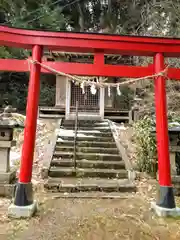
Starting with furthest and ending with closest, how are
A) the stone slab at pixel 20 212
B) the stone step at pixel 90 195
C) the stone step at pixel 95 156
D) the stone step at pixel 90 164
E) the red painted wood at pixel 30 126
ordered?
1. the stone step at pixel 95 156
2. the stone step at pixel 90 164
3. the stone step at pixel 90 195
4. the red painted wood at pixel 30 126
5. the stone slab at pixel 20 212

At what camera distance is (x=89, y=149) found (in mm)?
7574

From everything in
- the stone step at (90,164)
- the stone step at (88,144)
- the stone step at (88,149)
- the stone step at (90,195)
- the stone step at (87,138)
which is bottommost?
the stone step at (90,195)

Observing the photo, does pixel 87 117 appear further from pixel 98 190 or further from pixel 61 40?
pixel 61 40

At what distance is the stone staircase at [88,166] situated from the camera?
18.2 ft

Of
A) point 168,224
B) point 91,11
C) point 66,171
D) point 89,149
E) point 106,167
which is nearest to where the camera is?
point 168,224

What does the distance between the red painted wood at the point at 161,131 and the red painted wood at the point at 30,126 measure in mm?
2330

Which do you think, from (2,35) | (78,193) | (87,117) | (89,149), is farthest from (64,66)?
(87,117)

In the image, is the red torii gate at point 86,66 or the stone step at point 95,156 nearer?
the red torii gate at point 86,66

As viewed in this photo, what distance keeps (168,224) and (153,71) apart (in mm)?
2843

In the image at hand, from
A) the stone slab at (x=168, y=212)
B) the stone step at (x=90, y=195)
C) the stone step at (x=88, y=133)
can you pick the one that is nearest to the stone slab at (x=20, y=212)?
the stone step at (x=90, y=195)

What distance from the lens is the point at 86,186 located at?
218 inches

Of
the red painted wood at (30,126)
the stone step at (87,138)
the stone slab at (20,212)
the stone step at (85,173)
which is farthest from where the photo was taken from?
the stone step at (87,138)

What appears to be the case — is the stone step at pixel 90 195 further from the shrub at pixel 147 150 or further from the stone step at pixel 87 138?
the stone step at pixel 87 138

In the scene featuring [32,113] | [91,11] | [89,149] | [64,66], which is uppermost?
[91,11]
